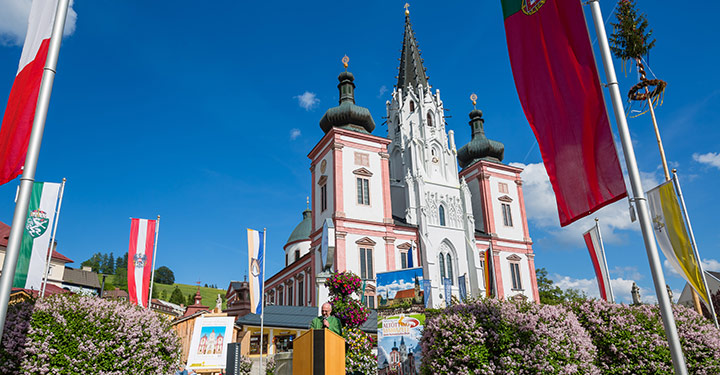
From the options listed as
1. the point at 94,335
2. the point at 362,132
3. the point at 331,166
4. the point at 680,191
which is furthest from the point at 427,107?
the point at 94,335

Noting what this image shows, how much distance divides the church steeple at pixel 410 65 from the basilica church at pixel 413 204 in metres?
0.15

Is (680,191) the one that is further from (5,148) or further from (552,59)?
(5,148)

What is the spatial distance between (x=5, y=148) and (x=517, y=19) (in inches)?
335

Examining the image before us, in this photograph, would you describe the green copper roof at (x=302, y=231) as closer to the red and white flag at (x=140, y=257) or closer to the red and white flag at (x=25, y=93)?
the red and white flag at (x=140, y=257)

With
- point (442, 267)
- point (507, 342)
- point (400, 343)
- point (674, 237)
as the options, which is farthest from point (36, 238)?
point (442, 267)

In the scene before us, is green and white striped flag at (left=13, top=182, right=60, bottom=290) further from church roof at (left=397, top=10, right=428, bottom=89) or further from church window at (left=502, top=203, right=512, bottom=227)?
church window at (left=502, top=203, right=512, bottom=227)

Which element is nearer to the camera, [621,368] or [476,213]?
[621,368]

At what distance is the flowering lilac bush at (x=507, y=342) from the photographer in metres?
8.90

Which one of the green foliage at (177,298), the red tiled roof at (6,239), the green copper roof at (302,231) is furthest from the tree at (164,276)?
the green copper roof at (302,231)

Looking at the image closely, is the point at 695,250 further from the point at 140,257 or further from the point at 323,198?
the point at 323,198

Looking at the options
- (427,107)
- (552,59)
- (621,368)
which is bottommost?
(621,368)

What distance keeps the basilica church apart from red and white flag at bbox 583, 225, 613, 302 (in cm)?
1003

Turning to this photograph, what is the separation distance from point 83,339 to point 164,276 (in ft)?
495

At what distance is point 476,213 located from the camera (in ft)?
160
